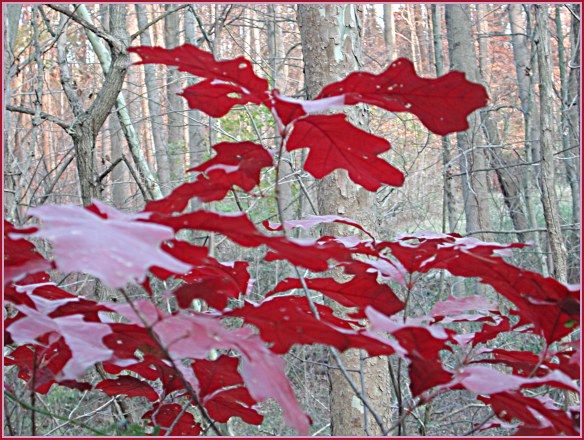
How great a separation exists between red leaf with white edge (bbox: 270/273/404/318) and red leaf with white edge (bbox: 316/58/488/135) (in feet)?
0.67

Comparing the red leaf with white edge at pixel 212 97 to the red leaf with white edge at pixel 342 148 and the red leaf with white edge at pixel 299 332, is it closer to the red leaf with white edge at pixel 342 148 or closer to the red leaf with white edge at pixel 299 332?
the red leaf with white edge at pixel 342 148

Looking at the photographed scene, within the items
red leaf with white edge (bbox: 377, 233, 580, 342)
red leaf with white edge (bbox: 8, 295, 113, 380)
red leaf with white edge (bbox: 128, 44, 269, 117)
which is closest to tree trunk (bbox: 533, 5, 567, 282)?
red leaf with white edge (bbox: 377, 233, 580, 342)

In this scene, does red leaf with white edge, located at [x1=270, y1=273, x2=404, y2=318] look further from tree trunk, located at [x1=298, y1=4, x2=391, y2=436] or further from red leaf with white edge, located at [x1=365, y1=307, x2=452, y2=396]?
tree trunk, located at [x1=298, y1=4, x2=391, y2=436]

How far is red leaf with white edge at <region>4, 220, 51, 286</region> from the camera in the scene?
20.9 inches

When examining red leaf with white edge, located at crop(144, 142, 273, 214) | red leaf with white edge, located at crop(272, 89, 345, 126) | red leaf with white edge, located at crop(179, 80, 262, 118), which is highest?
red leaf with white edge, located at crop(179, 80, 262, 118)

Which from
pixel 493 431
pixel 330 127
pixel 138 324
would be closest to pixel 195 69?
pixel 330 127

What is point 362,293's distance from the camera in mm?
773

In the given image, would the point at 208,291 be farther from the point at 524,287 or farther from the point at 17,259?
the point at 524,287

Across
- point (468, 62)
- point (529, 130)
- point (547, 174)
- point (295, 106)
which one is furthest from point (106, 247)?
point (468, 62)

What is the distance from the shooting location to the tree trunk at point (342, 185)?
1575 millimetres

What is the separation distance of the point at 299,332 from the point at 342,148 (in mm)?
283

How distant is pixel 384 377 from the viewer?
5.24 feet

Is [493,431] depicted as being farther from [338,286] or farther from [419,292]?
[338,286]

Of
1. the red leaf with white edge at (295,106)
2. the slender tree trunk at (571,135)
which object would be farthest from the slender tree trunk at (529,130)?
the red leaf with white edge at (295,106)
